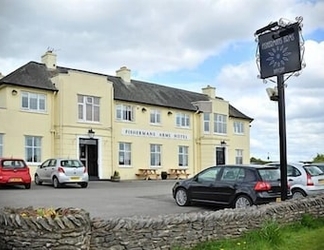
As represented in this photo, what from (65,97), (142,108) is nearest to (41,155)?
(65,97)

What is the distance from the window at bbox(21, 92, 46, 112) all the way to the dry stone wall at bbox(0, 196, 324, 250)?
19.8 metres

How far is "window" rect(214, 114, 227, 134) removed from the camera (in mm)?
38844

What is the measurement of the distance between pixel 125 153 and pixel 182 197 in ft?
58.5

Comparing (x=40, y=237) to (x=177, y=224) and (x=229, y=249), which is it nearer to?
(x=177, y=224)

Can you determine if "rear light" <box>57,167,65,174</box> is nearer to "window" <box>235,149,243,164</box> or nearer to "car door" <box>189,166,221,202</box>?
"car door" <box>189,166,221,202</box>

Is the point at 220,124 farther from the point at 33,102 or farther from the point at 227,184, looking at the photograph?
the point at 227,184

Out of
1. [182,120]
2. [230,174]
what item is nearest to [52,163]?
[230,174]

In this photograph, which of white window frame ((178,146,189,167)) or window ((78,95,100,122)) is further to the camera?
white window frame ((178,146,189,167))

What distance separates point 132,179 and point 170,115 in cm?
598

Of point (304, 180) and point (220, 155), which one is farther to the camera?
point (220, 155)

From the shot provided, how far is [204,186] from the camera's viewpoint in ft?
46.6

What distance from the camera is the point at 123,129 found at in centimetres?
3231

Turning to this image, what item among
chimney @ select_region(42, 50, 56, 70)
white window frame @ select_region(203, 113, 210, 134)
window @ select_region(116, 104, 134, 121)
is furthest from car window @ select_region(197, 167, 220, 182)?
white window frame @ select_region(203, 113, 210, 134)

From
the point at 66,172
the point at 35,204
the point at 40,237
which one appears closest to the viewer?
the point at 40,237
